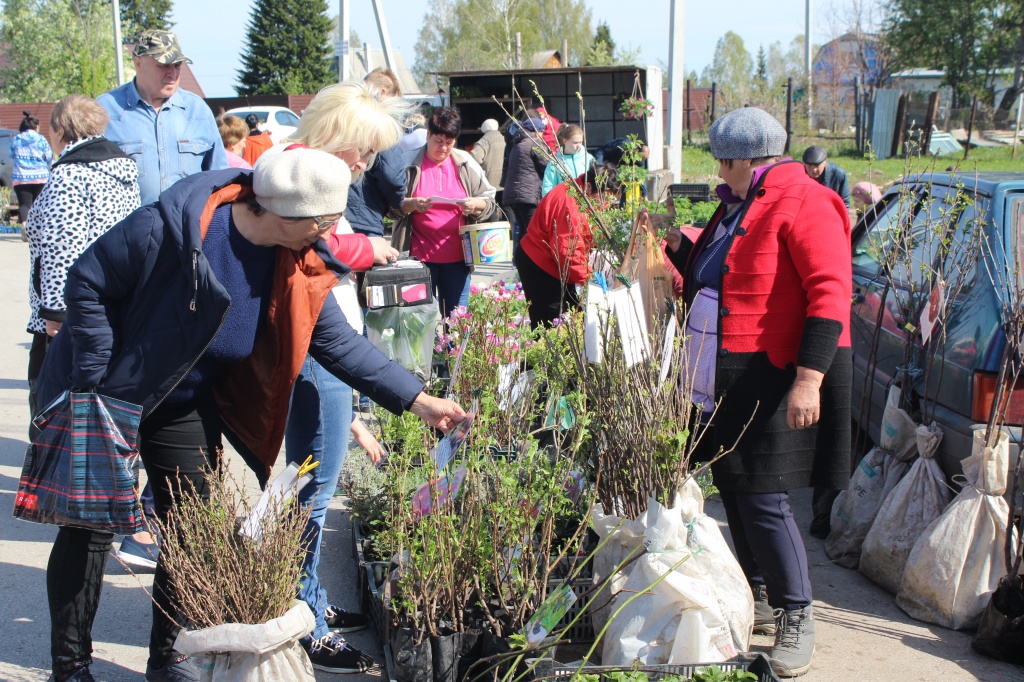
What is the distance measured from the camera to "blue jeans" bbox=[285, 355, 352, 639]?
296cm

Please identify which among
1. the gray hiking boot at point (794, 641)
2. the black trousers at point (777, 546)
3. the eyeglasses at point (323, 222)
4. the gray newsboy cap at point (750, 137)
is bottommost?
the gray hiking boot at point (794, 641)

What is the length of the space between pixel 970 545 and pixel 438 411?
1.91 m

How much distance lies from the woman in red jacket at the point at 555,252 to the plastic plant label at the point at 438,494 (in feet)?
6.01

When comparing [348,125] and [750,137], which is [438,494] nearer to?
[348,125]

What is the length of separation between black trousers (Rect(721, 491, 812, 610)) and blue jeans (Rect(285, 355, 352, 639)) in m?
1.31

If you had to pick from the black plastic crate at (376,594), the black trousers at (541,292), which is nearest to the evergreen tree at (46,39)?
the black trousers at (541,292)

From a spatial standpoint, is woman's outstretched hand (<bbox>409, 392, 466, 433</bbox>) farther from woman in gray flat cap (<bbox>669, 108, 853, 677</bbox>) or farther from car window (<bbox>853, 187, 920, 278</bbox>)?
car window (<bbox>853, 187, 920, 278</bbox>)

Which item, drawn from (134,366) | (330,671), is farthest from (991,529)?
(134,366)

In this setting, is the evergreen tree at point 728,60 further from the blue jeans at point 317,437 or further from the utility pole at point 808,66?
the blue jeans at point 317,437

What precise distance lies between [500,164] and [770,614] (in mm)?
7113

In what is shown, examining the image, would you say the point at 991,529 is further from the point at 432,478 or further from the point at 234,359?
the point at 234,359

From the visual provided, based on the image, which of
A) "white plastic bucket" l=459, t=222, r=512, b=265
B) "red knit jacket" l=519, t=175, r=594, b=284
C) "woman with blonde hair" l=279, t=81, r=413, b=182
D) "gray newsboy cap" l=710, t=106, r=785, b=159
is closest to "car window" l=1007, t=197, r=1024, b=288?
"gray newsboy cap" l=710, t=106, r=785, b=159

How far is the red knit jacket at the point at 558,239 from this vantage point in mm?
4734

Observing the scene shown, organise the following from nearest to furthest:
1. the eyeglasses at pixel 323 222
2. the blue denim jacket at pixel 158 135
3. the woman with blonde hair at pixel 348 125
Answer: the eyeglasses at pixel 323 222
the woman with blonde hair at pixel 348 125
the blue denim jacket at pixel 158 135
